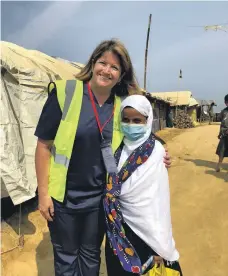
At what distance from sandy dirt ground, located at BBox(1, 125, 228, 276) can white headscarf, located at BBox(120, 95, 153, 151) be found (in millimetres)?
1819

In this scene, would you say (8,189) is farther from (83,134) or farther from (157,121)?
(157,121)

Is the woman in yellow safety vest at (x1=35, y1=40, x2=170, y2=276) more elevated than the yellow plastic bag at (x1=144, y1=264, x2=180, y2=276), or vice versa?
the woman in yellow safety vest at (x1=35, y1=40, x2=170, y2=276)

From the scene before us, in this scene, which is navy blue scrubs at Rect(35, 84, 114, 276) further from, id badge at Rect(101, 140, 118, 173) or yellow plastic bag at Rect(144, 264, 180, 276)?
yellow plastic bag at Rect(144, 264, 180, 276)

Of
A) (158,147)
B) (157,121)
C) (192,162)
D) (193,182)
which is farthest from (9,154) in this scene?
(157,121)

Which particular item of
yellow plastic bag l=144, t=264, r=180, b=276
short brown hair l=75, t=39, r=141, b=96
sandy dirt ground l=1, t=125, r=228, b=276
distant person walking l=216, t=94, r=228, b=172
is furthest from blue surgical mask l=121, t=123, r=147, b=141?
distant person walking l=216, t=94, r=228, b=172

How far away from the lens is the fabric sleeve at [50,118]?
194 centimetres

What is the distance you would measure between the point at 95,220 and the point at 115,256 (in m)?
0.29

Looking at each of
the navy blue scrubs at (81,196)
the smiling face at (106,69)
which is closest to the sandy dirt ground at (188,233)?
the navy blue scrubs at (81,196)

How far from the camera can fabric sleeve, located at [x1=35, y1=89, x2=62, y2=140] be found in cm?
194

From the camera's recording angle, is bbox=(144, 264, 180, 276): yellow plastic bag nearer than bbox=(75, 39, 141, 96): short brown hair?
No

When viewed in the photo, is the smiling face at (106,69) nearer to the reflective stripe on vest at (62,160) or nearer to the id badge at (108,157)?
the id badge at (108,157)

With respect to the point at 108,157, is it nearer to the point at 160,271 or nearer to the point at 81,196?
the point at 81,196

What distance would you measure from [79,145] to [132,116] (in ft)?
1.23

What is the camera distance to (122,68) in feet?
6.81
